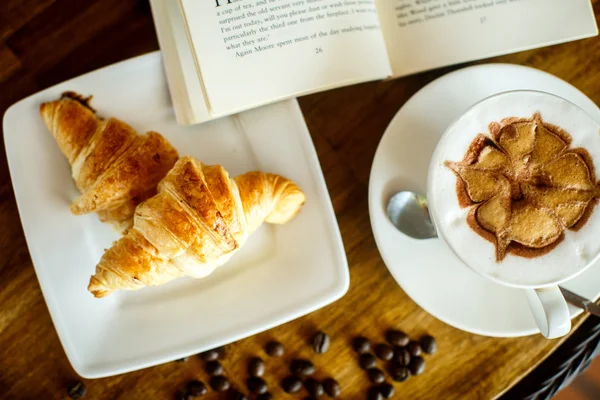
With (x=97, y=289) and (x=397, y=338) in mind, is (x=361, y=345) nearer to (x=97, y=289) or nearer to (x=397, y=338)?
(x=397, y=338)

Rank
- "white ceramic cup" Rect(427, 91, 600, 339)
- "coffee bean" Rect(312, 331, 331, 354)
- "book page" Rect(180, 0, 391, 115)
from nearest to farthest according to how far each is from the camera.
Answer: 1. "white ceramic cup" Rect(427, 91, 600, 339)
2. "book page" Rect(180, 0, 391, 115)
3. "coffee bean" Rect(312, 331, 331, 354)

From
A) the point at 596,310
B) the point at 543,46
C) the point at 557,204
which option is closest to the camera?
the point at 557,204

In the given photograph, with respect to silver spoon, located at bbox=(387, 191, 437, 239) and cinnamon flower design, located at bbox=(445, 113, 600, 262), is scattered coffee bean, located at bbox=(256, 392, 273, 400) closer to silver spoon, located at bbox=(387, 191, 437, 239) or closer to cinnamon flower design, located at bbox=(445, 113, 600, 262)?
silver spoon, located at bbox=(387, 191, 437, 239)

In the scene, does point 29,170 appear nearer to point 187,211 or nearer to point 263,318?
point 187,211

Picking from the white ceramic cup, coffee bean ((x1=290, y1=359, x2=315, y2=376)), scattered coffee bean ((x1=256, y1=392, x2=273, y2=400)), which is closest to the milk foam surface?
the white ceramic cup

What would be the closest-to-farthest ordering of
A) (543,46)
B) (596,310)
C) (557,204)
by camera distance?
1. (557,204)
2. (596,310)
3. (543,46)

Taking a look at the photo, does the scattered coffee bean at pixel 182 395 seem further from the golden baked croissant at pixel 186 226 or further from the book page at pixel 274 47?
the book page at pixel 274 47

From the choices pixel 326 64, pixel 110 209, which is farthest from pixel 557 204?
pixel 110 209
